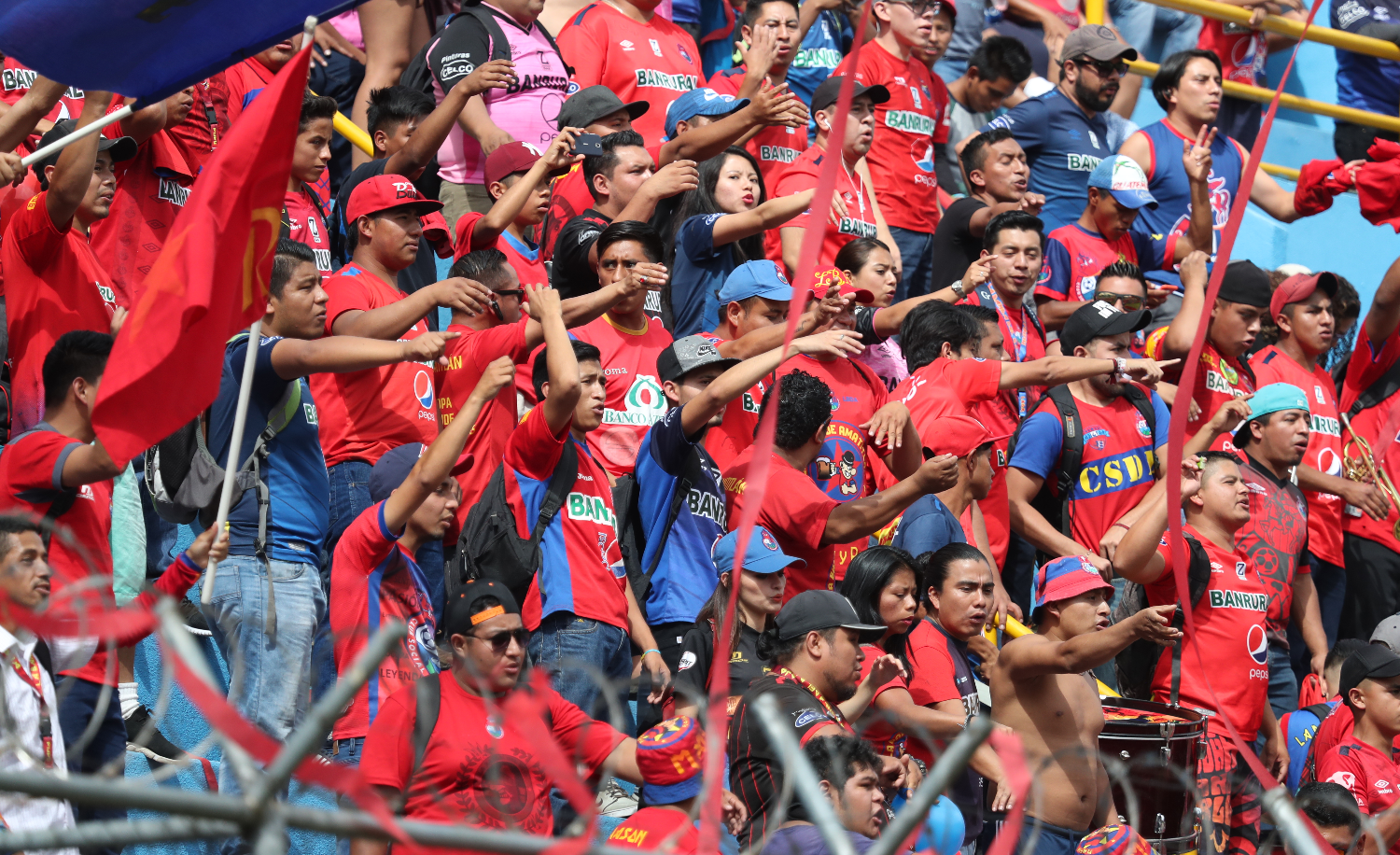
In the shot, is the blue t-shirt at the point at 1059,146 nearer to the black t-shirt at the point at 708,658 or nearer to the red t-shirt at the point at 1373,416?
the red t-shirt at the point at 1373,416

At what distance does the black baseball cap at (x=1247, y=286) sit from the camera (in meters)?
7.91

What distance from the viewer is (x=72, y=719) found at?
424 cm

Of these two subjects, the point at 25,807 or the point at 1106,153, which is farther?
the point at 1106,153

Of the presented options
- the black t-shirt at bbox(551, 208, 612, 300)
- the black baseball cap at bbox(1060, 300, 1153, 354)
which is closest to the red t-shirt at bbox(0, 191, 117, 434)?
the black t-shirt at bbox(551, 208, 612, 300)

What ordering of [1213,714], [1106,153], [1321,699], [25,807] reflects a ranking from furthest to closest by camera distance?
[1106,153], [1321,699], [1213,714], [25,807]

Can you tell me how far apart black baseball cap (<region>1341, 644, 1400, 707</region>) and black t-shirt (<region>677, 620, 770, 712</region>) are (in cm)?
253

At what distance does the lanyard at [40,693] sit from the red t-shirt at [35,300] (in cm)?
186

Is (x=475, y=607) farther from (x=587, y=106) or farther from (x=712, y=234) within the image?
(x=587, y=106)

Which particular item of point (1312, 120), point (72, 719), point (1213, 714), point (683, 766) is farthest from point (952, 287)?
point (1312, 120)

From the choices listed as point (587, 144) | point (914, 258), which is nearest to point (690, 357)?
point (587, 144)

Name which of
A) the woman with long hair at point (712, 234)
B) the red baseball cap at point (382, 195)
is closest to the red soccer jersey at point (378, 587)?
the red baseball cap at point (382, 195)

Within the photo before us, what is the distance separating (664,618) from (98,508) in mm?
2003

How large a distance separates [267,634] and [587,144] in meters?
4.69

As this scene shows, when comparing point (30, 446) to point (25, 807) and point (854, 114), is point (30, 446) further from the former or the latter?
point (854, 114)
